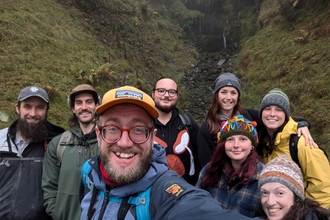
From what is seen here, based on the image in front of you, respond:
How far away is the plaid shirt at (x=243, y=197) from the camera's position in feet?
9.57

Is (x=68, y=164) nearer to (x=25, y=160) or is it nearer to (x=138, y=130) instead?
(x=25, y=160)

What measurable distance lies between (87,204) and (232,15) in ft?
97.6

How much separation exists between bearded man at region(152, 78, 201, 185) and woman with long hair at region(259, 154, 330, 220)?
63.4 inches

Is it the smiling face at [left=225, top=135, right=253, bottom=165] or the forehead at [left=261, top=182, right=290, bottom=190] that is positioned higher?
the smiling face at [left=225, top=135, right=253, bottom=165]

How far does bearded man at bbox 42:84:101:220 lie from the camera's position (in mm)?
3451

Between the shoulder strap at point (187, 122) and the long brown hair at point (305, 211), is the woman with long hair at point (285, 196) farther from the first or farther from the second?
the shoulder strap at point (187, 122)

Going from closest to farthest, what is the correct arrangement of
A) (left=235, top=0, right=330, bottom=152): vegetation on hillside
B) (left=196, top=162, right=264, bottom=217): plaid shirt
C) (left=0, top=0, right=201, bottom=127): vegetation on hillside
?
(left=196, top=162, right=264, bottom=217): plaid shirt, (left=0, top=0, right=201, bottom=127): vegetation on hillside, (left=235, top=0, right=330, bottom=152): vegetation on hillside

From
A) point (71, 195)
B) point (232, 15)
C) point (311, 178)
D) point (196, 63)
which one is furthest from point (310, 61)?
point (232, 15)

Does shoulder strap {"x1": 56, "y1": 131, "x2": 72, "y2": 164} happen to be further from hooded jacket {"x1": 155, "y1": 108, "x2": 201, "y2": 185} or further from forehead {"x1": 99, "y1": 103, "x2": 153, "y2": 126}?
forehead {"x1": 99, "y1": 103, "x2": 153, "y2": 126}

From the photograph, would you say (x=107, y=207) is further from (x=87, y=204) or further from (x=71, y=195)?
(x=71, y=195)

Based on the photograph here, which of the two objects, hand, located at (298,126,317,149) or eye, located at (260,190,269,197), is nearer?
eye, located at (260,190,269,197)

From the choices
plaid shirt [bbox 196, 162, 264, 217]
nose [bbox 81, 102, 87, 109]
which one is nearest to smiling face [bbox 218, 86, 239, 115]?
plaid shirt [bbox 196, 162, 264, 217]

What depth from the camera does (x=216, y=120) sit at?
13.6ft

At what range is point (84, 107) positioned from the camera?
3.97 metres
